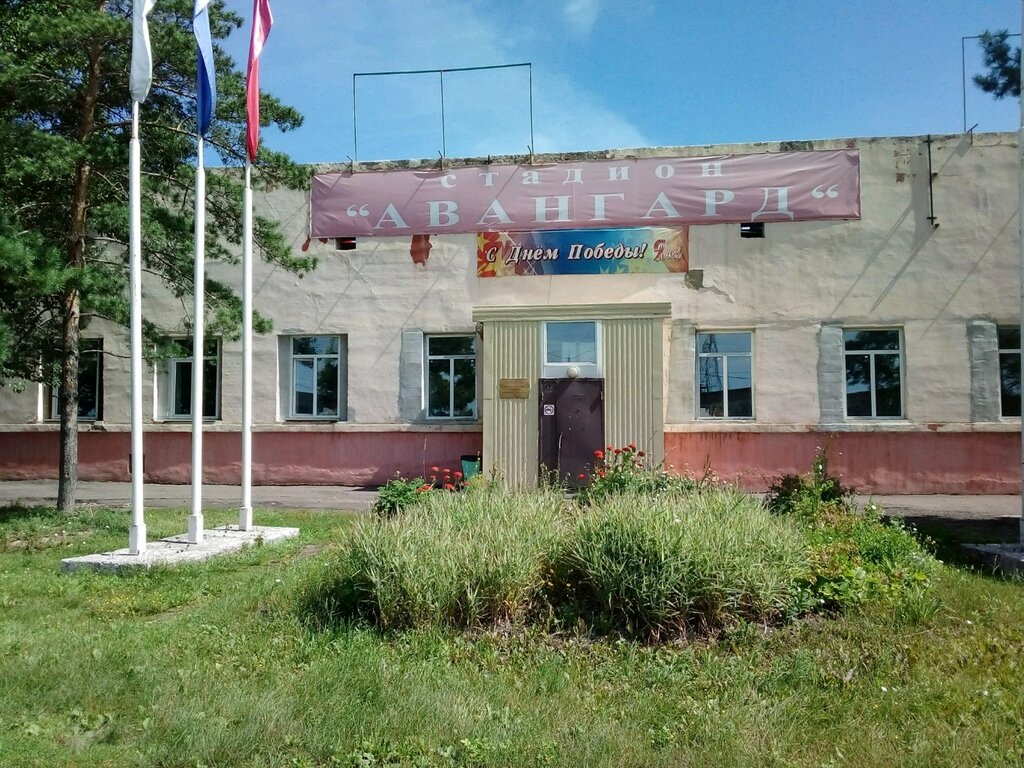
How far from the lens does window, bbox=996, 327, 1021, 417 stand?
1630 centimetres

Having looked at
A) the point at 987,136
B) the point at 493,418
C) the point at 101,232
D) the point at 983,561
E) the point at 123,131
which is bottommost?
the point at 983,561

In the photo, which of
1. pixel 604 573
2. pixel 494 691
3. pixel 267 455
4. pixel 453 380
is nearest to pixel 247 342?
pixel 604 573

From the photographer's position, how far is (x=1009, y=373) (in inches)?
643

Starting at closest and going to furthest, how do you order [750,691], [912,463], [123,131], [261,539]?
[750,691], [261,539], [123,131], [912,463]

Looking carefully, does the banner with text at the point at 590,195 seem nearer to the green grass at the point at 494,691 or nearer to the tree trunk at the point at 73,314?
the tree trunk at the point at 73,314

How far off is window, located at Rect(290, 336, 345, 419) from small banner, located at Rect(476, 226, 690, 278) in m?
3.66

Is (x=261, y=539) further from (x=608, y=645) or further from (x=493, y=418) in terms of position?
(x=493, y=418)

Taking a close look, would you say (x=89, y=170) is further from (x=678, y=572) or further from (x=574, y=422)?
(x=678, y=572)

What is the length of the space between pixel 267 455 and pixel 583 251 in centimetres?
776

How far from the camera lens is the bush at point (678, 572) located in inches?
225

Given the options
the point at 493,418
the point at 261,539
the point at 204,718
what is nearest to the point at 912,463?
the point at 493,418

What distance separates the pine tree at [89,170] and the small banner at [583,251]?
5.14m

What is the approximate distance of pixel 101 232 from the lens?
12.3 metres

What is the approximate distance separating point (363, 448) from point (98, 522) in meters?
6.86
